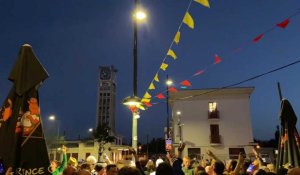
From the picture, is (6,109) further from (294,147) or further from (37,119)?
(294,147)

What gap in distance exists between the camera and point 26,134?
160 inches

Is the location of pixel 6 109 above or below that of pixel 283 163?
above

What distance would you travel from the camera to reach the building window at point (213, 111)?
42781mm

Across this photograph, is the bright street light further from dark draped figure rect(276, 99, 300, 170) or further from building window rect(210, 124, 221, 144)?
building window rect(210, 124, 221, 144)

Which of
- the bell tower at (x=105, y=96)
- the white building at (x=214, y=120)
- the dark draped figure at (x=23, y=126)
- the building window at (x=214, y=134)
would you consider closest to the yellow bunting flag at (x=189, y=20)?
the dark draped figure at (x=23, y=126)

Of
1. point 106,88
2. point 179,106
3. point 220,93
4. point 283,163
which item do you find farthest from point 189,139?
point 106,88

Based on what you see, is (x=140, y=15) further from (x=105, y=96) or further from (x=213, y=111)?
(x=105, y=96)

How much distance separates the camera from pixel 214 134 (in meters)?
42.4

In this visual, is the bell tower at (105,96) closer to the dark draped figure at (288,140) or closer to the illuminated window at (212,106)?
the illuminated window at (212,106)

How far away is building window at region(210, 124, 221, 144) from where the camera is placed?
41.9 meters

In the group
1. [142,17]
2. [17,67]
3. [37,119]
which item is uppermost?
[142,17]

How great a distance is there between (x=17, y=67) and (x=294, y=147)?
7.82 meters

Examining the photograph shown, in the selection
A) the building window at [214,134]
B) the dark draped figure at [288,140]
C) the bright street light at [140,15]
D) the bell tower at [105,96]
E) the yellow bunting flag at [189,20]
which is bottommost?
the dark draped figure at [288,140]

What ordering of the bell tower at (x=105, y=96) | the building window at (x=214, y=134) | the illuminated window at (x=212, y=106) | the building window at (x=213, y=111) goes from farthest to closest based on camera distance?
the bell tower at (x=105, y=96) → the illuminated window at (x=212, y=106) → the building window at (x=213, y=111) → the building window at (x=214, y=134)
